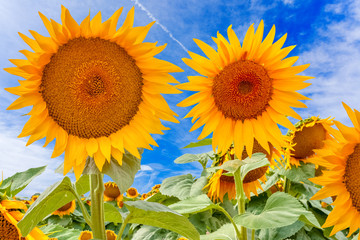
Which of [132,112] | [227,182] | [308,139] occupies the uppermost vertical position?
[308,139]

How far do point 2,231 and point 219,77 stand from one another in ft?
4.45

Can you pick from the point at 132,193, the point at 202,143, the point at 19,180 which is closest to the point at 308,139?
the point at 202,143

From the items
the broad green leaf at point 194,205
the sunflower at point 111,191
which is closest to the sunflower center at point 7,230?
the broad green leaf at point 194,205

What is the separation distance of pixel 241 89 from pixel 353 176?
0.74 meters

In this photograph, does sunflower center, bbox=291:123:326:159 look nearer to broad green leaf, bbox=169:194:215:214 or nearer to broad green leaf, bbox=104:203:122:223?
broad green leaf, bbox=169:194:215:214

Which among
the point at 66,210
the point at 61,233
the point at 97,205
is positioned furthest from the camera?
the point at 66,210

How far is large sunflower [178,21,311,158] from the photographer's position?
2004 millimetres

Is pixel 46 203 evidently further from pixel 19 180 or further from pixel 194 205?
pixel 194 205

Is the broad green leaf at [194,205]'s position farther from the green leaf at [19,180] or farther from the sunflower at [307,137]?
the sunflower at [307,137]

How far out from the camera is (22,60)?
1313mm

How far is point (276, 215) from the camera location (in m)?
A: 1.88

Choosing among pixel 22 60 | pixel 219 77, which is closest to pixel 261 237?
pixel 219 77

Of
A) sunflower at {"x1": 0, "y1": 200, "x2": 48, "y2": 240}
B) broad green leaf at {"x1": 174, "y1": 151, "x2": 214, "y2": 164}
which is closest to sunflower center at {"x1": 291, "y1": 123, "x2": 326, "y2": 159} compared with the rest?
broad green leaf at {"x1": 174, "y1": 151, "x2": 214, "y2": 164}

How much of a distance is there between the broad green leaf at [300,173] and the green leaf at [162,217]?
7.29 ft
